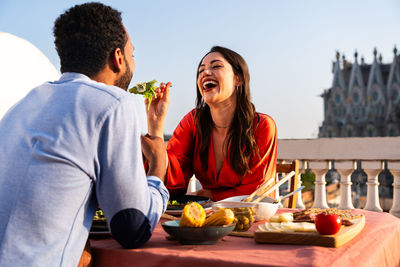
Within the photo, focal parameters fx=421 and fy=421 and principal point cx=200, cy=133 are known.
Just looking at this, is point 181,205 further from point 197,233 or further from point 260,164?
point 260,164

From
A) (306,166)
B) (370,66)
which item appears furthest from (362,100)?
(306,166)

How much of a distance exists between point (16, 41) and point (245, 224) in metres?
3.77

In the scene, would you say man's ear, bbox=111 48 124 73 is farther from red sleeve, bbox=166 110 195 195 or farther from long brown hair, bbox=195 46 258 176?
long brown hair, bbox=195 46 258 176

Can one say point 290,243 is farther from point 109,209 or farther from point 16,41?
point 16,41

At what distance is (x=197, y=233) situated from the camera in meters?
1.45

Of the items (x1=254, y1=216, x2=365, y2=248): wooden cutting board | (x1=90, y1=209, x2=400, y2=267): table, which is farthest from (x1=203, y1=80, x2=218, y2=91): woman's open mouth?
(x1=254, y1=216, x2=365, y2=248): wooden cutting board

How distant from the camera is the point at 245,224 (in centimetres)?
174

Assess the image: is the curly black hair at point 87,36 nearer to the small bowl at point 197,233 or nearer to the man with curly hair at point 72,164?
the man with curly hair at point 72,164

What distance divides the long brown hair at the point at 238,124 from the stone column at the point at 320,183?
2.44m

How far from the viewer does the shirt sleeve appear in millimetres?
1262

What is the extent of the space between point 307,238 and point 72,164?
824mm

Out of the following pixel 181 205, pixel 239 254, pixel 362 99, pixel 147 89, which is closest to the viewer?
pixel 239 254

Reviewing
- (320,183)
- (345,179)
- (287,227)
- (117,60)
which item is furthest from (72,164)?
(345,179)

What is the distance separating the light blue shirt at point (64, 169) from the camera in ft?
3.90
